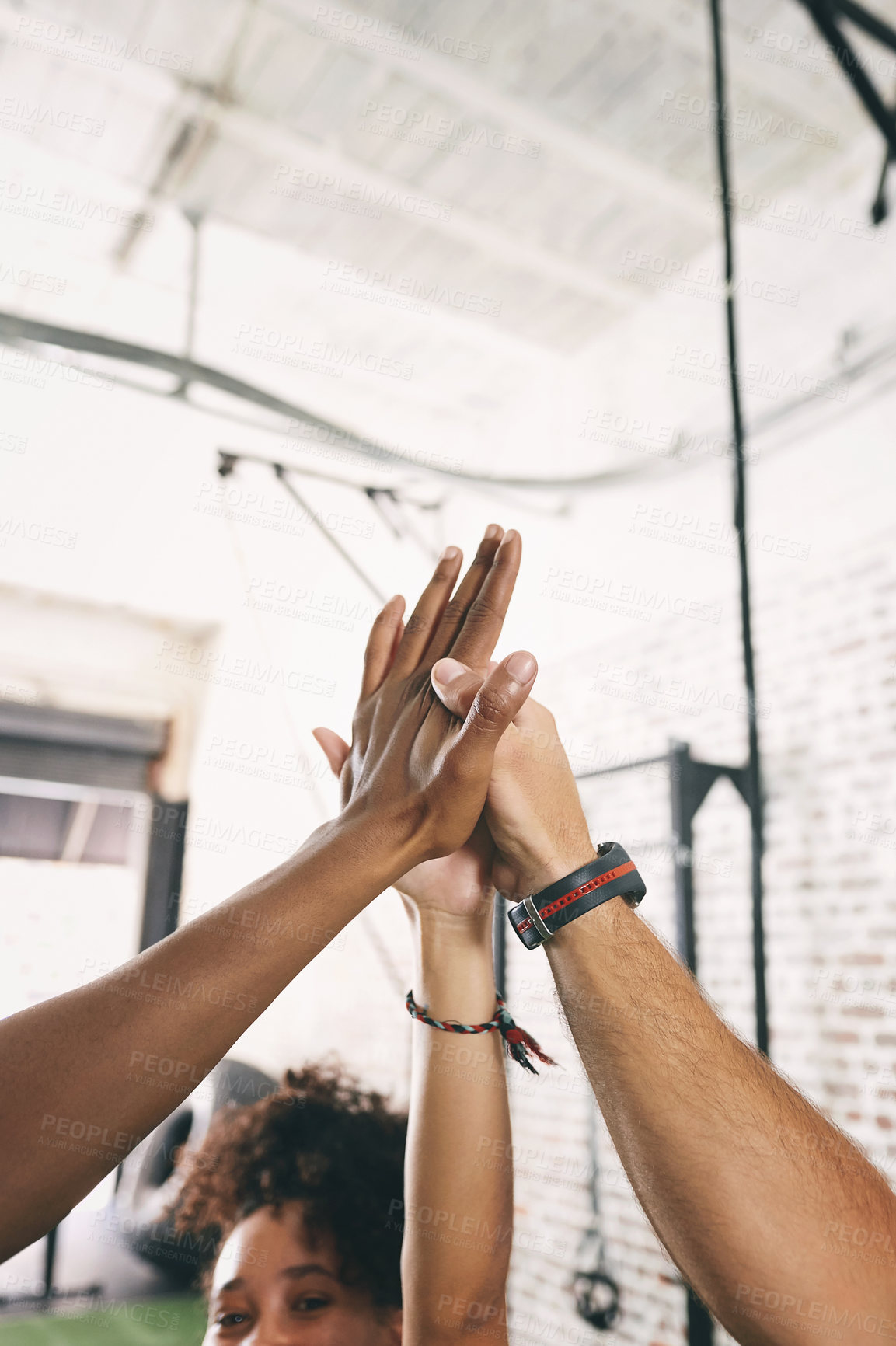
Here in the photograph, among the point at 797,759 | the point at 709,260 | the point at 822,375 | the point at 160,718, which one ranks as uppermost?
the point at 709,260

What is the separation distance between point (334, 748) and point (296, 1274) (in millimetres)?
801

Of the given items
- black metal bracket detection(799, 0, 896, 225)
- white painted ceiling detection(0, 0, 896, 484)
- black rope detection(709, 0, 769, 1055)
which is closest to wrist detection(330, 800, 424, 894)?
black rope detection(709, 0, 769, 1055)

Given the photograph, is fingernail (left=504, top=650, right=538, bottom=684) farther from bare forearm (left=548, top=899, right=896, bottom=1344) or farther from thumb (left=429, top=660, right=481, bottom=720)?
bare forearm (left=548, top=899, right=896, bottom=1344)

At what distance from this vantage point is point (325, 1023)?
528 cm

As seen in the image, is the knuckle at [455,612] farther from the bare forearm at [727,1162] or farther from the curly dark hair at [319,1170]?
A: the curly dark hair at [319,1170]

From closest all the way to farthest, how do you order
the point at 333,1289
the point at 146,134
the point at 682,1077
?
the point at 682,1077 → the point at 333,1289 → the point at 146,134

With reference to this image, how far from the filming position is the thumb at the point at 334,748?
110 centimetres

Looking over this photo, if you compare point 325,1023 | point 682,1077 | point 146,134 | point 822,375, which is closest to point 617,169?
point 822,375

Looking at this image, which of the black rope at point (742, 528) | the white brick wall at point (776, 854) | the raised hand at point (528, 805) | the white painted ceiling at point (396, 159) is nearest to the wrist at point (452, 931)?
the raised hand at point (528, 805)

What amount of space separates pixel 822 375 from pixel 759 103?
38.5 inches

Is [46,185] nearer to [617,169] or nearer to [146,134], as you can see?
[146,134]

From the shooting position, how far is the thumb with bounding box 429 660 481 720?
89cm

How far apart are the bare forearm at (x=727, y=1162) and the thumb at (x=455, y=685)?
0.81 ft

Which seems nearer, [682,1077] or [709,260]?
[682,1077]
